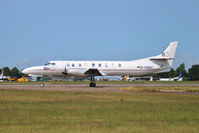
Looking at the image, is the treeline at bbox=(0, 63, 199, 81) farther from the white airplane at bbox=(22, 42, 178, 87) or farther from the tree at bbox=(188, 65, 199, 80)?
the white airplane at bbox=(22, 42, 178, 87)

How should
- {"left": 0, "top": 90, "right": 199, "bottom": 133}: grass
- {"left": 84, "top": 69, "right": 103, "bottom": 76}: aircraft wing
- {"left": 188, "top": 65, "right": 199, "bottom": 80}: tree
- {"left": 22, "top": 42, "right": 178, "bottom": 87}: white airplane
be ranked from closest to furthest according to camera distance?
{"left": 0, "top": 90, "right": 199, "bottom": 133}: grass, {"left": 84, "top": 69, "right": 103, "bottom": 76}: aircraft wing, {"left": 22, "top": 42, "right": 178, "bottom": 87}: white airplane, {"left": 188, "top": 65, "right": 199, "bottom": 80}: tree

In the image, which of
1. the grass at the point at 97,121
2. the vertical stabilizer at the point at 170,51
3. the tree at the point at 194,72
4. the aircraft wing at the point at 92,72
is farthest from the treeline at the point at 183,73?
the grass at the point at 97,121

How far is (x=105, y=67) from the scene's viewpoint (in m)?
40.4

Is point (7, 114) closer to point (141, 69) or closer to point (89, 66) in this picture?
point (89, 66)

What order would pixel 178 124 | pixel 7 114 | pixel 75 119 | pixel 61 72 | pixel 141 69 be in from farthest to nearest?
pixel 141 69 < pixel 61 72 < pixel 7 114 < pixel 75 119 < pixel 178 124

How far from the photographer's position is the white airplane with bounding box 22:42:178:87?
38.8m

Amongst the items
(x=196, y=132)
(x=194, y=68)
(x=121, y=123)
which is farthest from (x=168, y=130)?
(x=194, y=68)

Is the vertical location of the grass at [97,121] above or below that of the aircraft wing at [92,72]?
below

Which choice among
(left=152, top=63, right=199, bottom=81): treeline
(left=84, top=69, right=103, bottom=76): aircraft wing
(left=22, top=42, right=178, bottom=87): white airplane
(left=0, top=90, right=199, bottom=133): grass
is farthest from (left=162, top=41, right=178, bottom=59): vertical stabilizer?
(left=152, top=63, right=199, bottom=81): treeline

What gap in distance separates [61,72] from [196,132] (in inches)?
1217

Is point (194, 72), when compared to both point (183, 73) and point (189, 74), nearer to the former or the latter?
point (189, 74)

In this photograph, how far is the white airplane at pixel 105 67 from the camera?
127ft

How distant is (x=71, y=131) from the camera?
9.32 metres

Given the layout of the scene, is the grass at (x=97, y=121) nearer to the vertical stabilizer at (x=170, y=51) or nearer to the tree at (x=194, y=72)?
the vertical stabilizer at (x=170, y=51)
